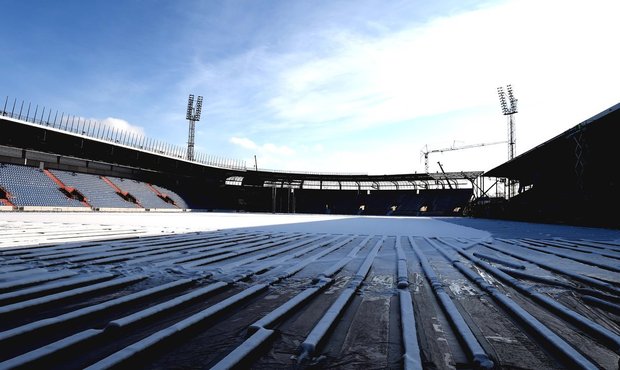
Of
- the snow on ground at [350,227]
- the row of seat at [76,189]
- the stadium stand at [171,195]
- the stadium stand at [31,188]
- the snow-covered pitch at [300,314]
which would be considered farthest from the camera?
the stadium stand at [171,195]

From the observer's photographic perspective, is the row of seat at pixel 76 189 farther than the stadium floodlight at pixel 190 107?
No

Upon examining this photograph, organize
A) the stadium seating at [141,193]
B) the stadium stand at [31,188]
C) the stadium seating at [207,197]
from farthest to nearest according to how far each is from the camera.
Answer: the stadium seating at [141,193] → the stadium seating at [207,197] → the stadium stand at [31,188]

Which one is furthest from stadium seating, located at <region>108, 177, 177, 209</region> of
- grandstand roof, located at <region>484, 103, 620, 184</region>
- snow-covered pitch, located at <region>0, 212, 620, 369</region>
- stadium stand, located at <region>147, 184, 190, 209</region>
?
grandstand roof, located at <region>484, 103, 620, 184</region>

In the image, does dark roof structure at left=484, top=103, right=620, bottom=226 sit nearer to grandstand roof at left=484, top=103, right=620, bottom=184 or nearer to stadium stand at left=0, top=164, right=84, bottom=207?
grandstand roof at left=484, top=103, right=620, bottom=184

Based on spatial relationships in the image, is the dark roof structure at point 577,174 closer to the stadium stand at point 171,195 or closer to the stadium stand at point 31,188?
the stadium stand at point 171,195

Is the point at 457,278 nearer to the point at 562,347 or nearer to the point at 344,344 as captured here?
the point at 562,347

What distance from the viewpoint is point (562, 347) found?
184cm

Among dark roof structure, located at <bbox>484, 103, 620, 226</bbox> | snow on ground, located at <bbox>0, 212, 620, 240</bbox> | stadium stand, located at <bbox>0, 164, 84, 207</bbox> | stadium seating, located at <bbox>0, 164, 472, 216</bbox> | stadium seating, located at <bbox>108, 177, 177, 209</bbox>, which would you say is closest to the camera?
snow on ground, located at <bbox>0, 212, 620, 240</bbox>

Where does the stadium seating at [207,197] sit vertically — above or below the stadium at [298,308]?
above

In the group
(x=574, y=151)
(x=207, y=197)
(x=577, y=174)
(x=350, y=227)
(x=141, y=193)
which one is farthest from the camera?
(x=207, y=197)

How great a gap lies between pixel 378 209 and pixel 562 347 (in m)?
47.8

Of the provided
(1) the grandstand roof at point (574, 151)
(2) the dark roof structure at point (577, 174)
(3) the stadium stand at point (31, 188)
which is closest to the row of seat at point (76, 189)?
(3) the stadium stand at point (31, 188)

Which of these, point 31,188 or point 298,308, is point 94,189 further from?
point 298,308

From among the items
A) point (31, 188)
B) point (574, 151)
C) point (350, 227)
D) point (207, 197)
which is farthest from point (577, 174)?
point (207, 197)
